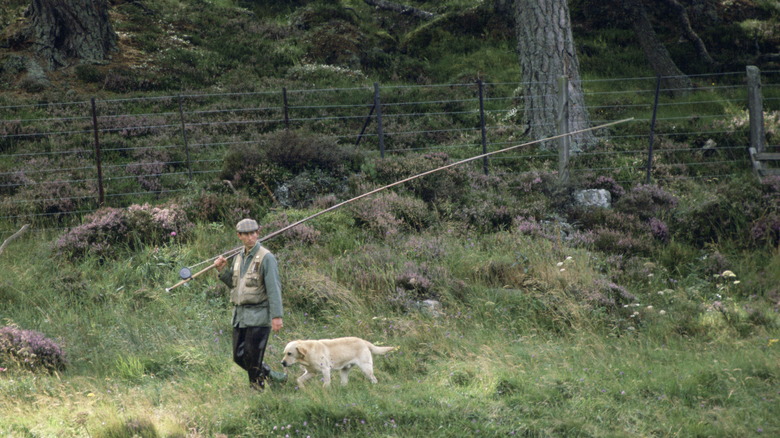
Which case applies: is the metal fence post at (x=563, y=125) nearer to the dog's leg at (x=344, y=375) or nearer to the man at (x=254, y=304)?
the dog's leg at (x=344, y=375)

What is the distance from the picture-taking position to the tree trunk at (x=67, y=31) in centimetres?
1967

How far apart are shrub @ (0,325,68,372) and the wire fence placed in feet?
15.7

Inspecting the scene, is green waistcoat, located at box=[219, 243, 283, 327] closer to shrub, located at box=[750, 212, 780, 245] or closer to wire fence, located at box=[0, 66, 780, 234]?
wire fence, located at box=[0, 66, 780, 234]

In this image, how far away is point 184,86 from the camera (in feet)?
63.7

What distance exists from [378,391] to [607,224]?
6.68 meters

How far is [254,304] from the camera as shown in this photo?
264 inches

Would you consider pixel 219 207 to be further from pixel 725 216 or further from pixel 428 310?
pixel 725 216

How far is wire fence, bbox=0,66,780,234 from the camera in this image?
13594mm

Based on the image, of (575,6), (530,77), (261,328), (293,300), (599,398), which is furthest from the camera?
(575,6)

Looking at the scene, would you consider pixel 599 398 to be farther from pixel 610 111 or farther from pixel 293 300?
pixel 610 111

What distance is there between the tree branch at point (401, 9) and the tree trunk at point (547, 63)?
10.7 meters

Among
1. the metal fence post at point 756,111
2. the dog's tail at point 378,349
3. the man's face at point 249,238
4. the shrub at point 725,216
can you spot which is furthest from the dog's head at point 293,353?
the metal fence post at point 756,111

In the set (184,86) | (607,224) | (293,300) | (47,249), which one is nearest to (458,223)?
(607,224)

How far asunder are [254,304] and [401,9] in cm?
2156
